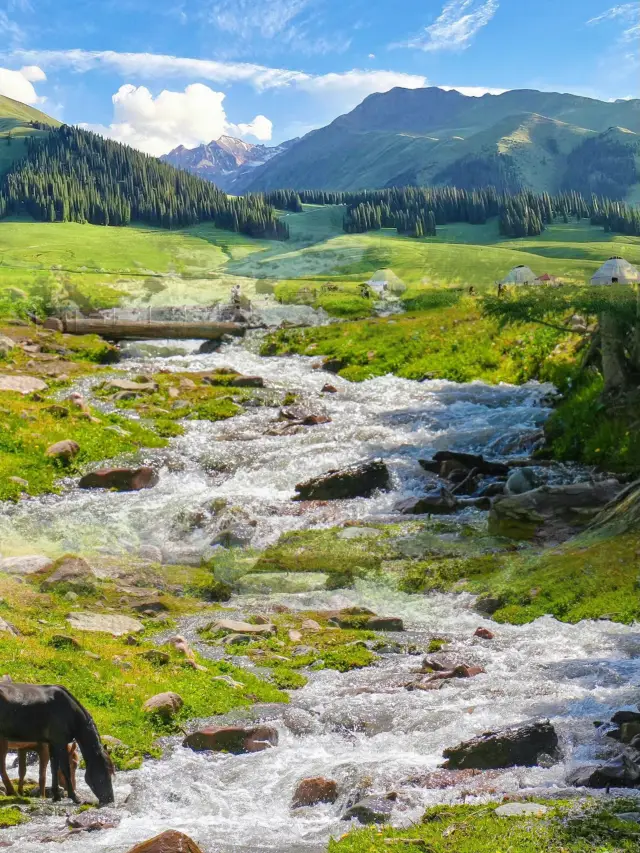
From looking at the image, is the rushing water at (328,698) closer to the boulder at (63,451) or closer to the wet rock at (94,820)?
the wet rock at (94,820)

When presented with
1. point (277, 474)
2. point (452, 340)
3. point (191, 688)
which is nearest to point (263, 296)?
point (452, 340)

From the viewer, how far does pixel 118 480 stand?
29.5 meters

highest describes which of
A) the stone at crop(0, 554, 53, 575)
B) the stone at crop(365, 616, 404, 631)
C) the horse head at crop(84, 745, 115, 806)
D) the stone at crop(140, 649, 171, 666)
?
the horse head at crop(84, 745, 115, 806)

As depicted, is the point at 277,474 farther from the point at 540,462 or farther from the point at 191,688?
the point at 191,688

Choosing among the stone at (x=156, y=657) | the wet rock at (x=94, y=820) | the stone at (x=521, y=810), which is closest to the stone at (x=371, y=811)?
the stone at (x=521, y=810)

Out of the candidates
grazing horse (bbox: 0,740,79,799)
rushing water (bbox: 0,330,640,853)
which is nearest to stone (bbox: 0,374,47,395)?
rushing water (bbox: 0,330,640,853)

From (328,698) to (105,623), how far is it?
5.54 metres

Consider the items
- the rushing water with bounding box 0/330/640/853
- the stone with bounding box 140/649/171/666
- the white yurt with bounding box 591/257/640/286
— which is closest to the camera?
the rushing water with bounding box 0/330/640/853

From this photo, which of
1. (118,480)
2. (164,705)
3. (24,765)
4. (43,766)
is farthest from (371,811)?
(118,480)

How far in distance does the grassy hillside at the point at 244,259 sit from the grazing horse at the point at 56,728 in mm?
81274

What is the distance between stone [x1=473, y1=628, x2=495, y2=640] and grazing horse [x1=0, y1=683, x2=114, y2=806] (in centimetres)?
858

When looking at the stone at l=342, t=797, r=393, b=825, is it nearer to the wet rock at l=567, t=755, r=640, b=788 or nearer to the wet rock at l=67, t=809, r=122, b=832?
the wet rock at l=567, t=755, r=640, b=788

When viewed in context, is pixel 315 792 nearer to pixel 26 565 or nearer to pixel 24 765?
pixel 24 765

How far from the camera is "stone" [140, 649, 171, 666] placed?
14492 mm
